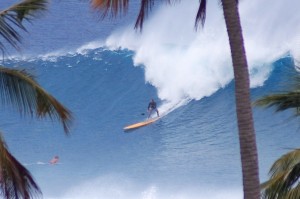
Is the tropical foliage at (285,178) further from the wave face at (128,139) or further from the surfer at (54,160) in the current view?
the surfer at (54,160)

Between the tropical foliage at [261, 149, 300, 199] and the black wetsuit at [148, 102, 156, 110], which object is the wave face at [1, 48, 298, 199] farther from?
the tropical foliage at [261, 149, 300, 199]

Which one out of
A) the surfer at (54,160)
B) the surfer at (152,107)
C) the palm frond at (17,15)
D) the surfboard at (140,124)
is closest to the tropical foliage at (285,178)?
the palm frond at (17,15)

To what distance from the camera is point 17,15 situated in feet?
24.5

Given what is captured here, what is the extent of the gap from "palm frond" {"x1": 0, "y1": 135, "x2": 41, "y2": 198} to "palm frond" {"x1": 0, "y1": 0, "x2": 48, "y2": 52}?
89cm

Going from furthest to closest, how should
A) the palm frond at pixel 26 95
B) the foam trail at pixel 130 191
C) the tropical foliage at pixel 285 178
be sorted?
the foam trail at pixel 130 191 → the tropical foliage at pixel 285 178 → the palm frond at pixel 26 95

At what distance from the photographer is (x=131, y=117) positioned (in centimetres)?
2586

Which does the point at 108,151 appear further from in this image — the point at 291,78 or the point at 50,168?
the point at 291,78

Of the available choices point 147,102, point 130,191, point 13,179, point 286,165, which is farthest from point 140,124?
point 13,179

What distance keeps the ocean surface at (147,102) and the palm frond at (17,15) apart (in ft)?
25.6

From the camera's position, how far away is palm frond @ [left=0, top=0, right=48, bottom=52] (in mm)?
7230

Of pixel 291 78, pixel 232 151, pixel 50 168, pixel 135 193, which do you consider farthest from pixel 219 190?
pixel 291 78

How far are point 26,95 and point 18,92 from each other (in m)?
0.08

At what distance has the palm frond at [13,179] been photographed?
7422mm

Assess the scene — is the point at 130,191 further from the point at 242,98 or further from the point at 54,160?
the point at 242,98
